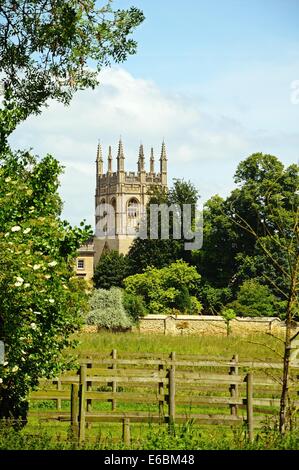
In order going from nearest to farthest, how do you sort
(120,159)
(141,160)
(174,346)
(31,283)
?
(31,283)
(174,346)
(120,159)
(141,160)

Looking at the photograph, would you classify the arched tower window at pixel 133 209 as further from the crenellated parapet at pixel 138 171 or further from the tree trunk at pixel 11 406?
the tree trunk at pixel 11 406

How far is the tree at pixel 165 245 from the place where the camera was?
79.7m

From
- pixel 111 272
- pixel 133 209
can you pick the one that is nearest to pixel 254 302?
pixel 111 272

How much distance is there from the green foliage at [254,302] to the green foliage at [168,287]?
29.2ft

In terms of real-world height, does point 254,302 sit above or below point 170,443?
above

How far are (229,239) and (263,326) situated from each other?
50.4 ft

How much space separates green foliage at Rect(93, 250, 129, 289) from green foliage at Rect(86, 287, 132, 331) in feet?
93.8

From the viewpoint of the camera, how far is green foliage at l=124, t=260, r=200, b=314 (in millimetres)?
71500

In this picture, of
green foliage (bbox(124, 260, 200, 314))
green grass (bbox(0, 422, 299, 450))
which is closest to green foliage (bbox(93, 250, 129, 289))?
green foliage (bbox(124, 260, 200, 314))

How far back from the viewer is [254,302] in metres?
61.0

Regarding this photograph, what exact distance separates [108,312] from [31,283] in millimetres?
43095

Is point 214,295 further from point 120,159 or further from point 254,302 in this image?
point 120,159

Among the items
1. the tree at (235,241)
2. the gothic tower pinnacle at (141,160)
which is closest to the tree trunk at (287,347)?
the tree at (235,241)
